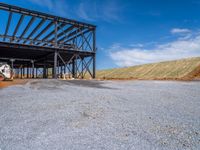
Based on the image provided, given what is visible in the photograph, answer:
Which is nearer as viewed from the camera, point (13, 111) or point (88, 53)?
point (13, 111)

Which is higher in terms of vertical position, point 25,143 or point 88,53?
point 88,53

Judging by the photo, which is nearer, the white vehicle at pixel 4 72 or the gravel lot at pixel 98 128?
the gravel lot at pixel 98 128

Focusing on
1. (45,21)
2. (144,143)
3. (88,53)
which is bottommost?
(144,143)

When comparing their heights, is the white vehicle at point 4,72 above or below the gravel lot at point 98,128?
above

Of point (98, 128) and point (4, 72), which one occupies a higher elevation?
point (4, 72)

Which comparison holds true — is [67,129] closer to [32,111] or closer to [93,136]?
[93,136]

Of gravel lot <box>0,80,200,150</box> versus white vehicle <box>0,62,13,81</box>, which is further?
white vehicle <box>0,62,13,81</box>

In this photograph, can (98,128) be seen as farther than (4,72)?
No

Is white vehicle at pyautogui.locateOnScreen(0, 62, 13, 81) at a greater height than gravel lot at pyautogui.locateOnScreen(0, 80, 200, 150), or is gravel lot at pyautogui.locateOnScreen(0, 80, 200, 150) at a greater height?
white vehicle at pyautogui.locateOnScreen(0, 62, 13, 81)

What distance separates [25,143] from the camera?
1.99 metres

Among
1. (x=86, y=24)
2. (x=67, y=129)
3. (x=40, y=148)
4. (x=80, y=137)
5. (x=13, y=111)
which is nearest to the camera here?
(x=40, y=148)

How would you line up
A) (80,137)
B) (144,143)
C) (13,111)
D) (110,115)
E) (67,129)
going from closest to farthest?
(144,143) → (80,137) → (67,129) → (110,115) → (13,111)

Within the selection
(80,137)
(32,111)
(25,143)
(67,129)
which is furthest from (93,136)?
(32,111)

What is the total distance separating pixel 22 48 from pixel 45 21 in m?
3.58
